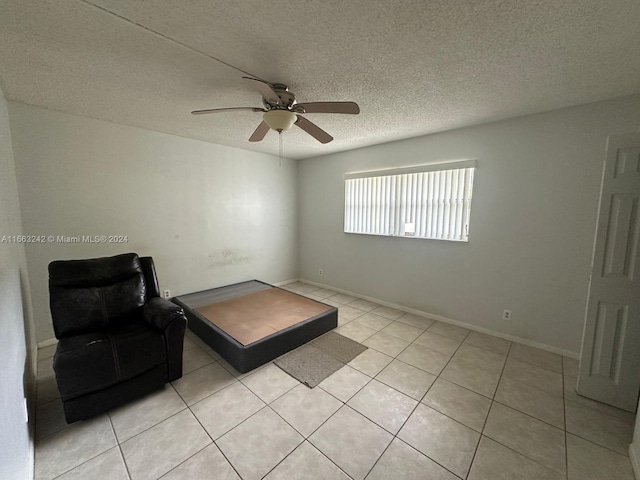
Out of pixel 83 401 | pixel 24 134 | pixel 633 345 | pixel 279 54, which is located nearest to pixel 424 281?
pixel 633 345

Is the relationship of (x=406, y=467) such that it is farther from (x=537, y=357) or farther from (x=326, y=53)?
(x=326, y=53)

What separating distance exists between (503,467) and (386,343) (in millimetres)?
1381

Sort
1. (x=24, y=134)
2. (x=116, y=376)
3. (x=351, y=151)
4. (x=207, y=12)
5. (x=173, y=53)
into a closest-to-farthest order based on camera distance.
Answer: (x=207, y=12) → (x=173, y=53) → (x=116, y=376) → (x=24, y=134) → (x=351, y=151)

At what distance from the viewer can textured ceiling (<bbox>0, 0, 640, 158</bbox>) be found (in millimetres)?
1262

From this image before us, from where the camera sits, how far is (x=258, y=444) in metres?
1.54

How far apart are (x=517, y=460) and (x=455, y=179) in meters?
2.70

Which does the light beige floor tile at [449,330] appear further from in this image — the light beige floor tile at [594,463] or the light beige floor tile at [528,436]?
the light beige floor tile at [594,463]

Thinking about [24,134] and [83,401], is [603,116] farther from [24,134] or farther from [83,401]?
[24,134]

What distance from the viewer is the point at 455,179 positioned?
3.08m

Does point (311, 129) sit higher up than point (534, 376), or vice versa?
point (311, 129)

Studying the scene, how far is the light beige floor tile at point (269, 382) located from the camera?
196 cm

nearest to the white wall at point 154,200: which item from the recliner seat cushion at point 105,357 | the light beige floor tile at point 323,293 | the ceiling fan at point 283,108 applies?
the light beige floor tile at point 323,293

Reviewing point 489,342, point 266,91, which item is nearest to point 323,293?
point 489,342

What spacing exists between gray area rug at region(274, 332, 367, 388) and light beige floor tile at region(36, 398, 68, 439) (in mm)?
1551
